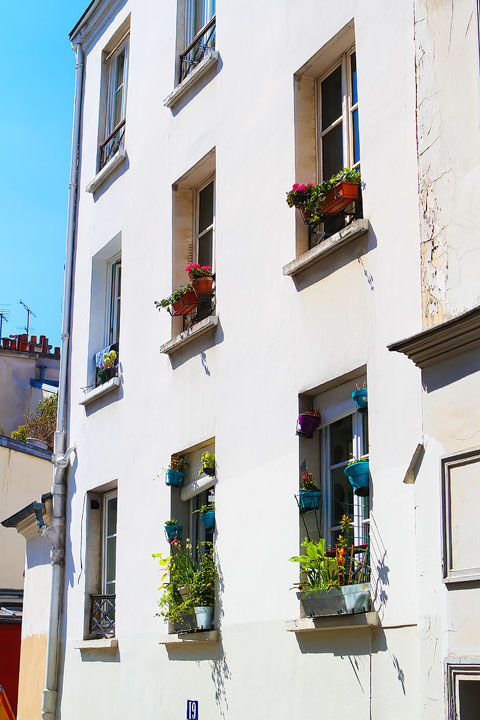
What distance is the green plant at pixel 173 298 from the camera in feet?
37.2

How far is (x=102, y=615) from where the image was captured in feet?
43.1

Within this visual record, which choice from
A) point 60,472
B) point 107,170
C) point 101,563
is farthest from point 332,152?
point 60,472

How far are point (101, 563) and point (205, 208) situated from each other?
4589 millimetres

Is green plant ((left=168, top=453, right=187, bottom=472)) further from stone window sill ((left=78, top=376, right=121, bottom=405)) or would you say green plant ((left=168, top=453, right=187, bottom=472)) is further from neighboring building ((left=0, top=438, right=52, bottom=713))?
neighboring building ((left=0, top=438, right=52, bottom=713))

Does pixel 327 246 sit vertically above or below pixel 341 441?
above

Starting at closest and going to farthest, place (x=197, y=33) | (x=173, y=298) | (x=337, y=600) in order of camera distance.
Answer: (x=337, y=600)
(x=173, y=298)
(x=197, y=33)

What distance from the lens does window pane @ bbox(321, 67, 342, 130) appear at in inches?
377

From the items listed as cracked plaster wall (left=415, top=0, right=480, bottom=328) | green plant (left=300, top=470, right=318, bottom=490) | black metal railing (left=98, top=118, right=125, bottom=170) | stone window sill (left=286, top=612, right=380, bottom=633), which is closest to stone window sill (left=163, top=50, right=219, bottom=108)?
black metal railing (left=98, top=118, right=125, bottom=170)

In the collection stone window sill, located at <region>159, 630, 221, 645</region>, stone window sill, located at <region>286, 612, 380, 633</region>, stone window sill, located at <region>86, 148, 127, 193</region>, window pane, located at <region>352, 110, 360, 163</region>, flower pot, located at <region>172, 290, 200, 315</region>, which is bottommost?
stone window sill, located at <region>159, 630, 221, 645</region>

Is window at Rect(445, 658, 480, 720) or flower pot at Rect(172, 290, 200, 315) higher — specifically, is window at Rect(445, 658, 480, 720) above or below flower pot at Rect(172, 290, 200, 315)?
below

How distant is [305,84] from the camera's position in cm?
987

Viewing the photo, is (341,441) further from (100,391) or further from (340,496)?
(100,391)

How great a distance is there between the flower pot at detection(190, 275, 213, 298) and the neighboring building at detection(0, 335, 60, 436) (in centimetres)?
2643

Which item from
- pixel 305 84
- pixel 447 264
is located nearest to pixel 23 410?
pixel 305 84
